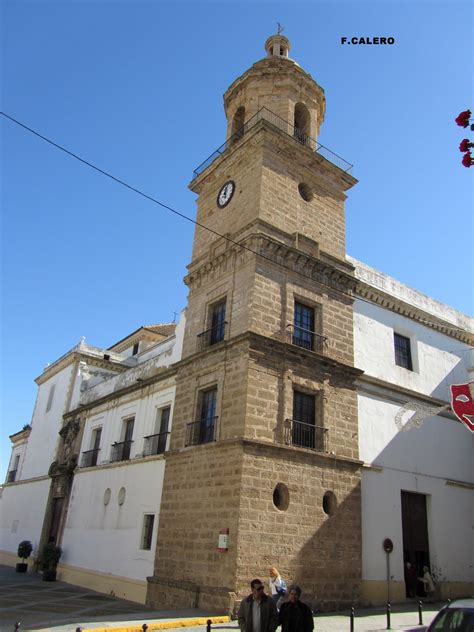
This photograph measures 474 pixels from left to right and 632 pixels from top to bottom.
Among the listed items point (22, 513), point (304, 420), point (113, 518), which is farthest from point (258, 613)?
point (22, 513)

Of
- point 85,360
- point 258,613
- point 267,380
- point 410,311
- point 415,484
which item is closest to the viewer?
point 258,613

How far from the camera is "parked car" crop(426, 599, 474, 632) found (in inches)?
244

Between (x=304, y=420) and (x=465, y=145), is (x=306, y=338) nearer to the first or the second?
(x=304, y=420)

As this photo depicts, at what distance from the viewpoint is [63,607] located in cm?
1423

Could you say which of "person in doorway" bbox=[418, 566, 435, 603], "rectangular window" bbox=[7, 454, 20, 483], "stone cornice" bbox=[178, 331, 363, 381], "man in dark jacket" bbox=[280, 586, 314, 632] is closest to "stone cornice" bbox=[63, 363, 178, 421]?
"stone cornice" bbox=[178, 331, 363, 381]

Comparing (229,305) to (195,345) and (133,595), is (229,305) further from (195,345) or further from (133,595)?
(133,595)

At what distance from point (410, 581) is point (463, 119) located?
14.6m

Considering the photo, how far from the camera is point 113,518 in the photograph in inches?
720

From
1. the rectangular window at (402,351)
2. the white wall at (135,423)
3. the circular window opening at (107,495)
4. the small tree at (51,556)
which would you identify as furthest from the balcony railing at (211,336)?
the small tree at (51,556)

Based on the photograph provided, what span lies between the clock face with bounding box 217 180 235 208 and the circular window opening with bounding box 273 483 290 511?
30.4 feet

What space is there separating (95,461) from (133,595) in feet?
23.7

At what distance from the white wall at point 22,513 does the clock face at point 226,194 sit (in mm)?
16615

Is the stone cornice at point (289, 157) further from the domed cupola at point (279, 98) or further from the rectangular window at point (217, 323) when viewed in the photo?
the rectangular window at point (217, 323)

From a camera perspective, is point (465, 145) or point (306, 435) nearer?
point (465, 145)
